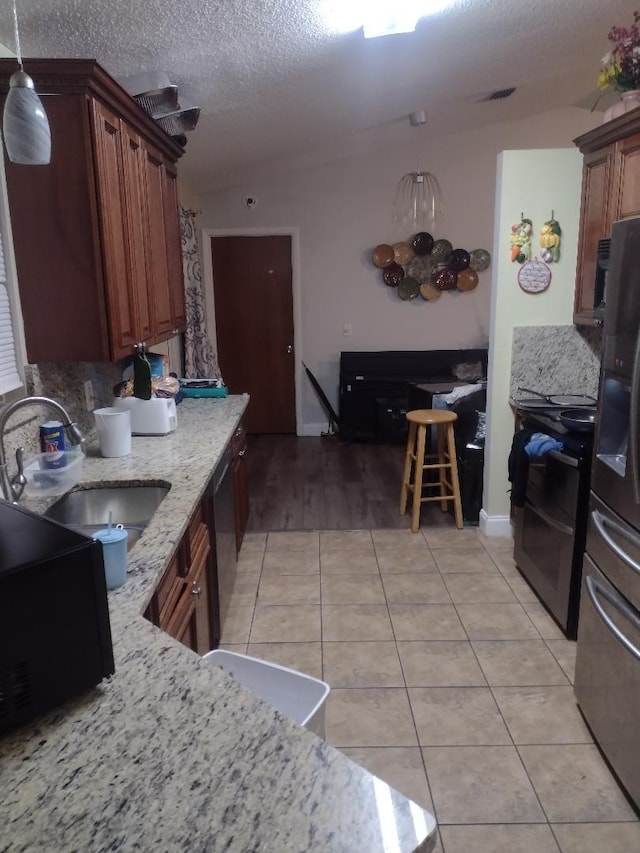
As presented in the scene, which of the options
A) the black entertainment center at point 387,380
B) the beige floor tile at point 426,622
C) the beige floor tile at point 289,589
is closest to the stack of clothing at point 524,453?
the beige floor tile at point 426,622

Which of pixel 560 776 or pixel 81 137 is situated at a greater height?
pixel 81 137

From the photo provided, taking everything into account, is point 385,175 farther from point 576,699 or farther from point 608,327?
point 576,699

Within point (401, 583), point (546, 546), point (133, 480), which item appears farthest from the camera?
point (401, 583)

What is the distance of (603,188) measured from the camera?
293 centimetres

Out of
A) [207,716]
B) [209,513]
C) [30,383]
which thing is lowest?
[209,513]

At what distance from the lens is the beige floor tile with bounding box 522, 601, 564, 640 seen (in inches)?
107

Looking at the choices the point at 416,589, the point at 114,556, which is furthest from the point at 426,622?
the point at 114,556

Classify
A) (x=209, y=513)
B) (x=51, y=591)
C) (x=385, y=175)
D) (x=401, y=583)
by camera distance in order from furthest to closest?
(x=385, y=175), (x=401, y=583), (x=209, y=513), (x=51, y=591)

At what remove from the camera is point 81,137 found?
1991mm

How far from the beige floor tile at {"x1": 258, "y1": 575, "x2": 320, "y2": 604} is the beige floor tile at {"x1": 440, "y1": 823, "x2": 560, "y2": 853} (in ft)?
4.55

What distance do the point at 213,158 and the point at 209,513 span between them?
3107 millimetres

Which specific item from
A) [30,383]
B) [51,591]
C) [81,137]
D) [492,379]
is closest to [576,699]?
[492,379]

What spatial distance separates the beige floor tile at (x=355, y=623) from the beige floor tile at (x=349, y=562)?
36cm

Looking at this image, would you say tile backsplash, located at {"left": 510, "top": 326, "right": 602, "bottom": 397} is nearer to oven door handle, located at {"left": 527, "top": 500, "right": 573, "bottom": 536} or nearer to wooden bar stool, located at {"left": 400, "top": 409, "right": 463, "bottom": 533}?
wooden bar stool, located at {"left": 400, "top": 409, "right": 463, "bottom": 533}
